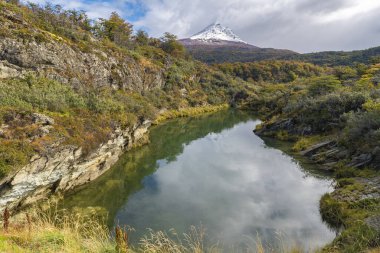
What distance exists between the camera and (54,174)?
16.6 m

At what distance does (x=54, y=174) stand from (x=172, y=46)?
73.7 m

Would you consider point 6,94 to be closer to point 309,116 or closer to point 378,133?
point 378,133

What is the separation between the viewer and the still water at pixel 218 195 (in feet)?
47.1

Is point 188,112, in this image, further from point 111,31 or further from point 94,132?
point 94,132

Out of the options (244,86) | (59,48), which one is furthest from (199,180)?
(244,86)

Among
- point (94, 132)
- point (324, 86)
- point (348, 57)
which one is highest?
point (348, 57)

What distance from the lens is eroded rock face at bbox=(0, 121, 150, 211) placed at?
45.2ft

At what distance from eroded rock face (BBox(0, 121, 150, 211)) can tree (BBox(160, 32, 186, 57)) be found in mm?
64949

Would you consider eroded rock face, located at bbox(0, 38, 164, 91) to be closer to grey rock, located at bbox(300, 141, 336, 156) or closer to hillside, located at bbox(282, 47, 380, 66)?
grey rock, located at bbox(300, 141, 336, 156)

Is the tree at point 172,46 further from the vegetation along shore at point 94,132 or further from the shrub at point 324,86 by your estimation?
the shrub at point 324,86

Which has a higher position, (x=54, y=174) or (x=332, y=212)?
(x=54, y=174)

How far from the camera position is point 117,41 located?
63.5m

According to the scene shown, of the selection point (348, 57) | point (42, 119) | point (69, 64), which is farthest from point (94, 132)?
point (348, 57)

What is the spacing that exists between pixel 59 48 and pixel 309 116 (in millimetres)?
31882
